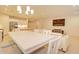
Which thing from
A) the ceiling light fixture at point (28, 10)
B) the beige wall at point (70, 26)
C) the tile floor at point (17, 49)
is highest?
the ceiling light fixture at point (28, 10)

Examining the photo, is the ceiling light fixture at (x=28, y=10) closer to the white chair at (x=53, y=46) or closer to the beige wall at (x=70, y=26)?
the beige wall at (x=70, y=26)

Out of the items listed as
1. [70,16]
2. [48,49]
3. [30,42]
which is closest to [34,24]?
[30,42]

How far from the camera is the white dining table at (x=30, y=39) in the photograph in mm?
1706

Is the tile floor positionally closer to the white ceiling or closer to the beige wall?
the beige wall

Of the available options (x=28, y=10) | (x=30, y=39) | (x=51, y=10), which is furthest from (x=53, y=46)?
(x=28, y=10)

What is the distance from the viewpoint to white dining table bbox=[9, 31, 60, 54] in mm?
1706

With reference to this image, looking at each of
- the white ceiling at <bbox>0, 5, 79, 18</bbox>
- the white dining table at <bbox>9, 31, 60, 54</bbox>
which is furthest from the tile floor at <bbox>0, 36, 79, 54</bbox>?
the white ceiling at <bbox>0, 5, 79, 18</bbox>

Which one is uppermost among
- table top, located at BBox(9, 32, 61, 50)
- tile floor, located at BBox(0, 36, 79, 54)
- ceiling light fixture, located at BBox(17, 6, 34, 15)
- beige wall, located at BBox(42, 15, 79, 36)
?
ceiling light fixture, located at BBox(17, 6, 34, 15)

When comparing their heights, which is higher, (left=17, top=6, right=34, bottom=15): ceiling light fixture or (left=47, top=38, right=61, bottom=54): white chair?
(left=17, top=6, right=34, bottom=15): ceiling light fixture

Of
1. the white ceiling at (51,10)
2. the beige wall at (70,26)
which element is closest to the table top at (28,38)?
the beige wall at (70,26)

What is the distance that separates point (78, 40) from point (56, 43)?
0.34 metres

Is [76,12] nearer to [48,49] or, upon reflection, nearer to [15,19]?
[48,49]
